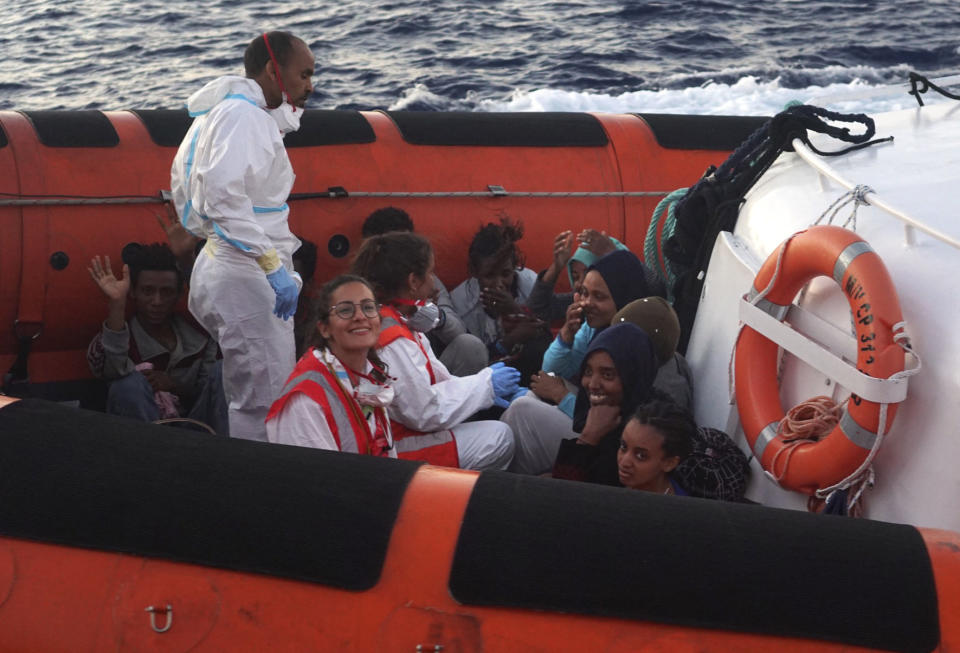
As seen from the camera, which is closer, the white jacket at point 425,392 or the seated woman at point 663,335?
the white jacket at point 425,392

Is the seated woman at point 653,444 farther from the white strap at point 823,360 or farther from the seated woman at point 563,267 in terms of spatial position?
the seated woman at point 563,267

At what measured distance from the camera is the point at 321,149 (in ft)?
11.6

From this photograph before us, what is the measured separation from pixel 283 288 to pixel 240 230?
20cm

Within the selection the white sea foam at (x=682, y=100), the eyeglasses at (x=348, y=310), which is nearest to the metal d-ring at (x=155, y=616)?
the eyeglasses at (x=348, y=310)

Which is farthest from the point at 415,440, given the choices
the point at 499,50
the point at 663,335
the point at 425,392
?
the point at 499,50

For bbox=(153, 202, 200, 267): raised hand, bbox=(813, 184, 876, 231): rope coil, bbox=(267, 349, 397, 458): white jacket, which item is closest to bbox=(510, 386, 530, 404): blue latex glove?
bbox=(267, 349, 397, 458): white jacket

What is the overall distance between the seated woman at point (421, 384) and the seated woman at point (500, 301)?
1.56 ft

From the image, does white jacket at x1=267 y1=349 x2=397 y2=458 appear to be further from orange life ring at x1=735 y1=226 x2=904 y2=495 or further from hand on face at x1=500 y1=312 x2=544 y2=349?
hand on face at x1=500 y1=312 x2=544 y2=349

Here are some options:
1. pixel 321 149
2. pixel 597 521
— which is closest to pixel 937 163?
pixel 597 521

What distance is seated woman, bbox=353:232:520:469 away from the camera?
2.45m

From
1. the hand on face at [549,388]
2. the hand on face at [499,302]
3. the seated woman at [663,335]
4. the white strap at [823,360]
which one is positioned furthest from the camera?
the hand on face at [499,302]

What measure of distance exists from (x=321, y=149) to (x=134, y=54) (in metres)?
6.49

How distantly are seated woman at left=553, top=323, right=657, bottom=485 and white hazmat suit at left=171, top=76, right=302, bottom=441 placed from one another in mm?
960

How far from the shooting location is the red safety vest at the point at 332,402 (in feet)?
7.02
